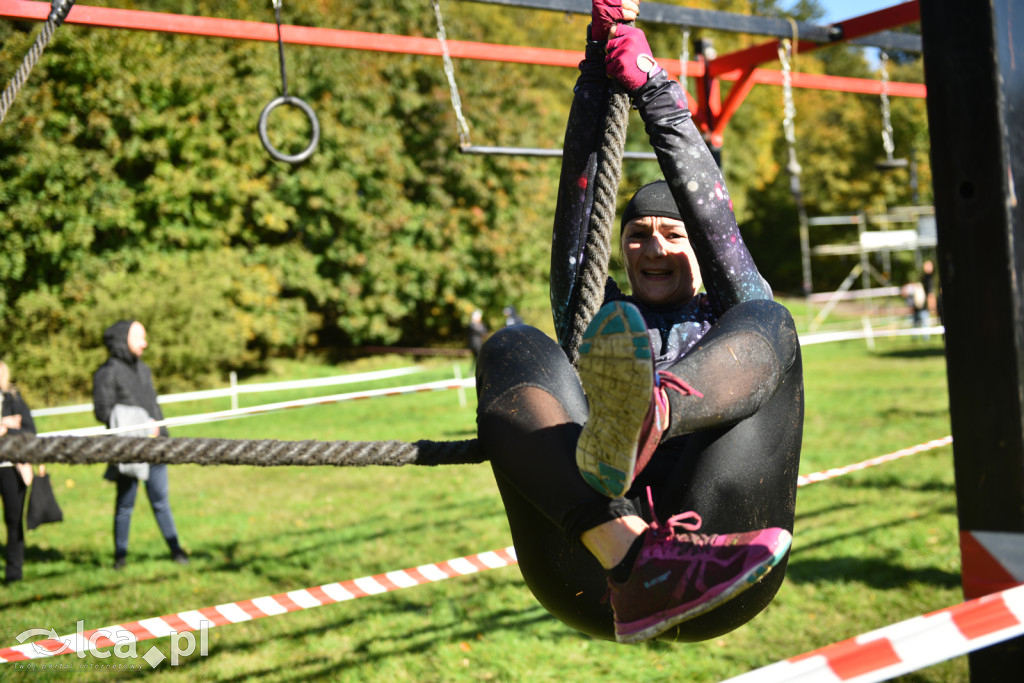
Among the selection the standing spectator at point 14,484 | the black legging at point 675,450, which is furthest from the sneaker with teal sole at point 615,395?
the standing spectator at point 14,484

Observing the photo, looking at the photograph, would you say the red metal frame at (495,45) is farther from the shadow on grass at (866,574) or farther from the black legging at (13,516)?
the black legging at (13,516)

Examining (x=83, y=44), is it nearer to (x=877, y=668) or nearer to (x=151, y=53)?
(x=151, y=53)

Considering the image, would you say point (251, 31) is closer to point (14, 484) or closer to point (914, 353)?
point (14, 484)

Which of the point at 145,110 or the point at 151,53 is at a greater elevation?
the point at 151,53

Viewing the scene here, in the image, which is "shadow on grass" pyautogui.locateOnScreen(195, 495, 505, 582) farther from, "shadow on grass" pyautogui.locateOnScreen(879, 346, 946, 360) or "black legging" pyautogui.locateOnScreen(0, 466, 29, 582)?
"shadow on grass" pyautogui.locateOnScreen(879, 346, 946, 360)

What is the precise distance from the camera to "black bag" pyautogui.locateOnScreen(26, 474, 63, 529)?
496cm

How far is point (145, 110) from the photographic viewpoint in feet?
53.4

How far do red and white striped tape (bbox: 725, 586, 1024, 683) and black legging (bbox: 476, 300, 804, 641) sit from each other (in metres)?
0.27

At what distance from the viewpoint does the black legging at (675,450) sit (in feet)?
4.61

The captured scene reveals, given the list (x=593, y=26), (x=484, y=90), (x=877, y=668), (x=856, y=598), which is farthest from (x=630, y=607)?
(x=484, y=90)

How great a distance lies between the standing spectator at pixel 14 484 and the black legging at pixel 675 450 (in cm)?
428

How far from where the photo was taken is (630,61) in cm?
174

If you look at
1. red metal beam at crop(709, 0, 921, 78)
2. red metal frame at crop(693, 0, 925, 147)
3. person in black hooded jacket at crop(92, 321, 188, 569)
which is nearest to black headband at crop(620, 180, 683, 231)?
red metal beam at crop(709, 0, 921, 78)

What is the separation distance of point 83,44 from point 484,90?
29.6 ft
